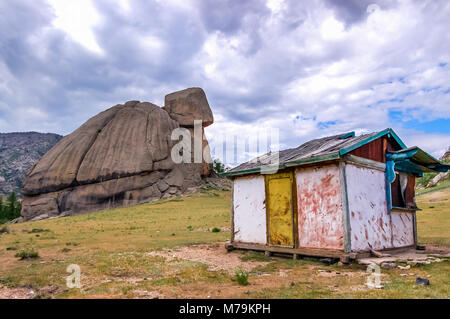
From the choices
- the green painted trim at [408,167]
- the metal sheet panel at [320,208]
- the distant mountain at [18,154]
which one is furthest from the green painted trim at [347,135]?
the distant mountain at [18,154]

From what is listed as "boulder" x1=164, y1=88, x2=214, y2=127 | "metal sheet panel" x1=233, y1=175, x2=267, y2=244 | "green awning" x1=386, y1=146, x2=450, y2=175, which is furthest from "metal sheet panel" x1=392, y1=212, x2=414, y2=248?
"boulder" x1=164, y1=88, x2=214, y2=127

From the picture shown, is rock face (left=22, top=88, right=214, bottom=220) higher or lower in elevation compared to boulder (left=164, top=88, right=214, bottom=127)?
lower

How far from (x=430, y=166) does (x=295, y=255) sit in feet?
23.6

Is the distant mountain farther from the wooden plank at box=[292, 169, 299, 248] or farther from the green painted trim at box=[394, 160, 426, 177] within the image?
the green painted trim at box=[394, 160, 426, 177]


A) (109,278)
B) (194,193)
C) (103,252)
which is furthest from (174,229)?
(194,193)

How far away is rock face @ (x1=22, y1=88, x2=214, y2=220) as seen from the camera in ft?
129

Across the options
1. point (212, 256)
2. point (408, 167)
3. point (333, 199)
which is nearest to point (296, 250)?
point (333, 199)

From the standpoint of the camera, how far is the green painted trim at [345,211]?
29.9ft

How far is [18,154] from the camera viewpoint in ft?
383

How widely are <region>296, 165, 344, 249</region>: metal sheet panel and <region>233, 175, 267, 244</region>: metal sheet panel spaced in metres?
1.60

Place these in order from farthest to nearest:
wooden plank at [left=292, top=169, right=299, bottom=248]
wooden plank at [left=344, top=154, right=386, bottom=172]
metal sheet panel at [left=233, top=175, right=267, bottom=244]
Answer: metal sheet panel at [left=233, top=175, right=267, bottom=244] < wooden plank at [left=292, top=169, right=299, bottom=248] < wooden plank at [left=344, top=154, right=386, bottom=172]

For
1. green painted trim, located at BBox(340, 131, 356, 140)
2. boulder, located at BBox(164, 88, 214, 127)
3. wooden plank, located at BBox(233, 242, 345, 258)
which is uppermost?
boulder, located at BBox(164, 88, 214, 127)

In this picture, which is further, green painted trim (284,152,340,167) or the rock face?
the rock face

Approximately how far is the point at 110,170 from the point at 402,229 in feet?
113
